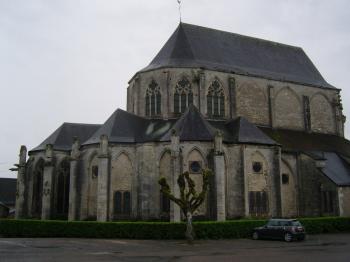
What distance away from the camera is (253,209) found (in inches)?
1172

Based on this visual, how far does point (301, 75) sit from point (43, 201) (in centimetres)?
2801

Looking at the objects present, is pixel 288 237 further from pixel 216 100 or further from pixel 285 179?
pixel 216 100

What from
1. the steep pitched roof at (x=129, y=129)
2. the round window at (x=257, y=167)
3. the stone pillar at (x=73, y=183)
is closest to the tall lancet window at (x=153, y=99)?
the steep pitched roof at (x=129, y=129)

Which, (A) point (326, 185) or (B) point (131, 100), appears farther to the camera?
(B) point (131, 100)

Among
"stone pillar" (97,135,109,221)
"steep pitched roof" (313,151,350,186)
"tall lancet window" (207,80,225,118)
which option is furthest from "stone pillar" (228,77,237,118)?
"stone pillar" (97,135,109,221)

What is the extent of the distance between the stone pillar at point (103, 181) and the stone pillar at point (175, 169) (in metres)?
4.77

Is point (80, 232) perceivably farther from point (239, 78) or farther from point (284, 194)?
point (239, 78)

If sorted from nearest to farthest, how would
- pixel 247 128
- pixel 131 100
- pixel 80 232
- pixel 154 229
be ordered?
pixel 154 229 < pixel 80 232 < pixel 247 128 < pixel 131 100

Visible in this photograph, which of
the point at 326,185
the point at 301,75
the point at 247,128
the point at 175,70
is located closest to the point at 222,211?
the point at 247,128

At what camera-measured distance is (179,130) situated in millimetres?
29391

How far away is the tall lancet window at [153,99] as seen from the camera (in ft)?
115

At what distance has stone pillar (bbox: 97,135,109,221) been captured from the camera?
92.0 ft

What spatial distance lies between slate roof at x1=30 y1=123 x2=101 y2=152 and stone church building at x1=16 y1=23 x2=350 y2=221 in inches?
3.6

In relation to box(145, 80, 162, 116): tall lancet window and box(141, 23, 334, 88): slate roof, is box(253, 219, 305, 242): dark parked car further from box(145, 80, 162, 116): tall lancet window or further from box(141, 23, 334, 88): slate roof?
box(141, 23, 334, 88): slate roof
